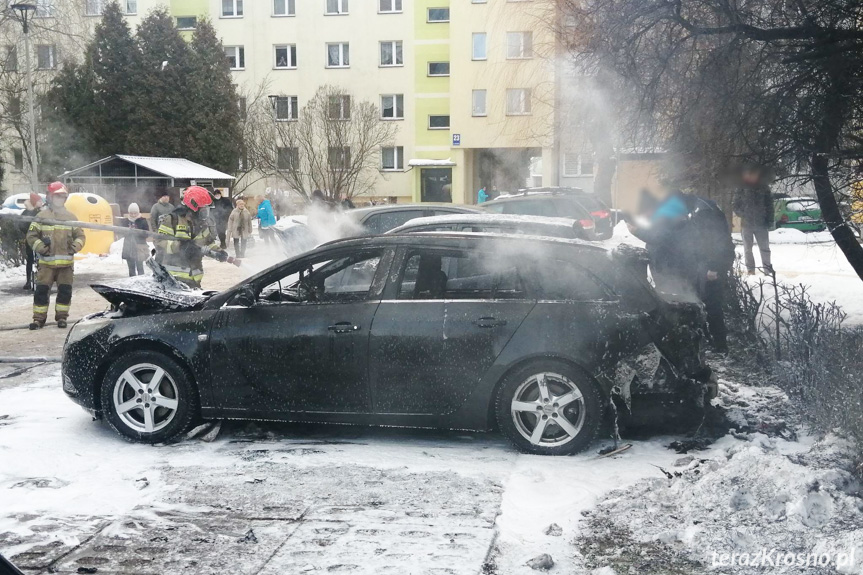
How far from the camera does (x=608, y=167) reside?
12.8 meters

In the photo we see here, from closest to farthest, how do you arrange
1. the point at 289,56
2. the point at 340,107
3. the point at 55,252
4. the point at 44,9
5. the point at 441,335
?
1. the point at 441,335
2. the point at 55,252
3. the point at 44,9
4. the point at 340,107
5. the point at 289,56

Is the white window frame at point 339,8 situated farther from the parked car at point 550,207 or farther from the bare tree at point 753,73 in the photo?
the bare tree at point 753,73

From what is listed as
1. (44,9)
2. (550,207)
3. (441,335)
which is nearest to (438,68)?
(44,9)

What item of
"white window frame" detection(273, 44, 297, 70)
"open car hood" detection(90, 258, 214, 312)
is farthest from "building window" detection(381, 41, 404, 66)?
"open car hood" detection(90, 258, 214, 312)

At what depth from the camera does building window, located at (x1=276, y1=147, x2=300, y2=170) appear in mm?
42156

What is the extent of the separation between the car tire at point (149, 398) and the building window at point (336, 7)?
150 ft

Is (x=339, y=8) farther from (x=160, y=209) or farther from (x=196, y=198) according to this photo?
(x=196, y=198)

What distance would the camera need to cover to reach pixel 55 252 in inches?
470

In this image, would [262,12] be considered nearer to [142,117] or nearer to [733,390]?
[142,117]

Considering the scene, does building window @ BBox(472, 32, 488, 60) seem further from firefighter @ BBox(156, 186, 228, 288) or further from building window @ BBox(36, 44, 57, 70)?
firefighter @ BBox(156, 186, 228, 288)

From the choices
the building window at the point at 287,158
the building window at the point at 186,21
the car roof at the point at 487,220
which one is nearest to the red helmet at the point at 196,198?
the car roof at the point at 487,220

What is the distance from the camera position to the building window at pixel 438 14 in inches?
1916

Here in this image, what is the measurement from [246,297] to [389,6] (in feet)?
149

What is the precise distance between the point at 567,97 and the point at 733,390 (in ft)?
15.4
